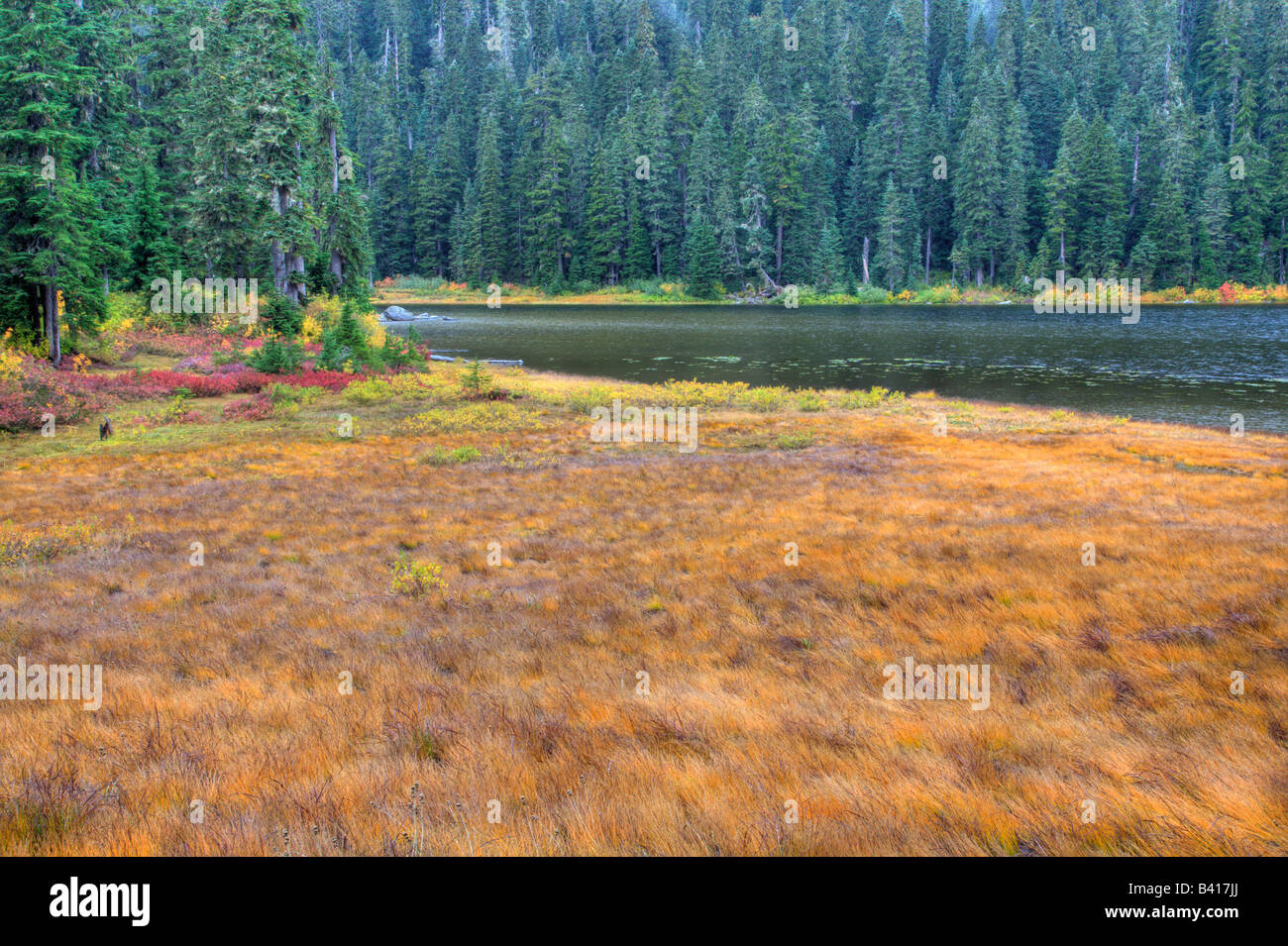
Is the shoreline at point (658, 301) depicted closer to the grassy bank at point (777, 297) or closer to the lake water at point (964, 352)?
the grassy bank at point (777, 297)

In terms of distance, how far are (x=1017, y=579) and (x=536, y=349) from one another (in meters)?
41.5

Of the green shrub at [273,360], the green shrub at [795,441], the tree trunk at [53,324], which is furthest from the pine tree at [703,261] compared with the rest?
the green shrub at [795,441]

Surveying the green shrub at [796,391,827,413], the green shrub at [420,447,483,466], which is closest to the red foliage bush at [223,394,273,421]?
the green shrub at [420,447,483,466]

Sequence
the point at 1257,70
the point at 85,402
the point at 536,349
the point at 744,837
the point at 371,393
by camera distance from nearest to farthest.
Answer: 1. the point at 744,837
2. the point at 85,402
3. the point at 371,393
4. the point at 536,349
5. the point at 1257,70

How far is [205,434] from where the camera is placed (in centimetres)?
2081

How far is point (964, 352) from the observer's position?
4281 centimetres

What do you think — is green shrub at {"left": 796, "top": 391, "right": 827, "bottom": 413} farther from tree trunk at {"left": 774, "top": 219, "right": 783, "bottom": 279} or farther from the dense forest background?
tree trunk at {"left": 774, "top": 219, "right": 783, "bottom": 279}

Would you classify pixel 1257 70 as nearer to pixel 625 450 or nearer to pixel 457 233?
pixel 457 233

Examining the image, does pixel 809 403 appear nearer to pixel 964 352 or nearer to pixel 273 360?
pixel 964 352

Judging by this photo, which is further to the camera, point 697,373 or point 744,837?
point 697,373

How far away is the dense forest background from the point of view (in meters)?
49.2

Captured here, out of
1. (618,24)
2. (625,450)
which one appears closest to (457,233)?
(618,24)

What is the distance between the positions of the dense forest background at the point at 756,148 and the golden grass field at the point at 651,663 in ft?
123
